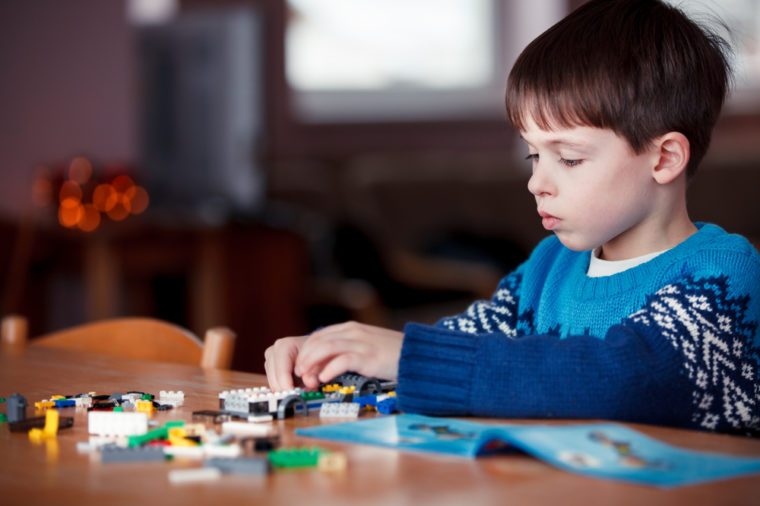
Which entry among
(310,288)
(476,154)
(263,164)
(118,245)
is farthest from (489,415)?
(476,154)

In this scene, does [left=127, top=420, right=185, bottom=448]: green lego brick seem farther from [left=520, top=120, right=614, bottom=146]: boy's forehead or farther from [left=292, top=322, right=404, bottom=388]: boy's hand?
[left=520, top=120, right=614, bottom=146]: boy's forehead

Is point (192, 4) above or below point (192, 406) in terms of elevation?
above

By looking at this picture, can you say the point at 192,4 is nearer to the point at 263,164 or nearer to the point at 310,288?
the point at 263,164

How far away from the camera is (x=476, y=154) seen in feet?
19.6

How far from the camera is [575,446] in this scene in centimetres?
80

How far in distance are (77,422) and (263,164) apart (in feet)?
13.5

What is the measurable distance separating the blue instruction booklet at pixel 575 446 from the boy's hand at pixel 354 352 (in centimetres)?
10

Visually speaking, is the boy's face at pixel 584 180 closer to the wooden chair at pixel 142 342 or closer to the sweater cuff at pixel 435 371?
the sweater cuff at pixel 435 371

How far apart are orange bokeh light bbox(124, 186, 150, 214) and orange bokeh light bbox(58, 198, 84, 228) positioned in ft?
0.60

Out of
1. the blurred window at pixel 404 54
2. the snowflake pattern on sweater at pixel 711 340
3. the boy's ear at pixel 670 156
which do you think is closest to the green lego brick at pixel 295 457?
the snowflake pattern on sweater at pixel 711 340

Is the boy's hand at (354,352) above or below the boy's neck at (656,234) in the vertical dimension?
below

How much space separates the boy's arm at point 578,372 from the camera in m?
0.95

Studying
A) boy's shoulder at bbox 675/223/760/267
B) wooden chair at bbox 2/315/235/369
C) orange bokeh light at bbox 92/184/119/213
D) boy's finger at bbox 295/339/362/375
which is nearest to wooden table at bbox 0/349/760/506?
boy's finger at bbox 295/339/362/375

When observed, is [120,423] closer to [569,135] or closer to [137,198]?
[569,135]
